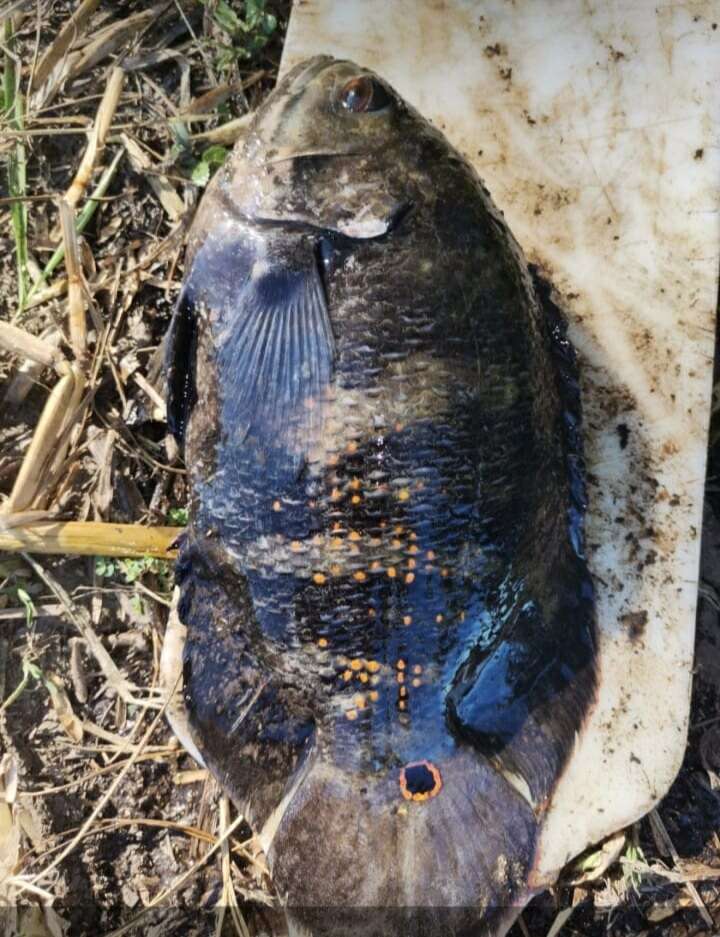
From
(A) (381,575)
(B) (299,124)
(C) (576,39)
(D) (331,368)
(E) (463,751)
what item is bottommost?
(E) (463,751)

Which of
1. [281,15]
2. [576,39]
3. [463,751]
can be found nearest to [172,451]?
[463,751]

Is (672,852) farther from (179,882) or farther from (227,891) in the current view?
(179,882)

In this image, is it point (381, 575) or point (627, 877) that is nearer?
point (381, 575)

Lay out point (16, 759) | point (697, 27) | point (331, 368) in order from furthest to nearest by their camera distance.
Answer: point (16, 759) → point (697, 27) → point (331, 368)

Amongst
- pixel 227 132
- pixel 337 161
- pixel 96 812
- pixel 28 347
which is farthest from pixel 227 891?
pixel 227 132

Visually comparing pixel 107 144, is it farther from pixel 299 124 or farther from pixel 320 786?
pixel 320 786

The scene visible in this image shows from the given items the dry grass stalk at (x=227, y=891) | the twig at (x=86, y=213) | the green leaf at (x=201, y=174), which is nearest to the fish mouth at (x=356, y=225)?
the green leaf at (x=201, y=174)
